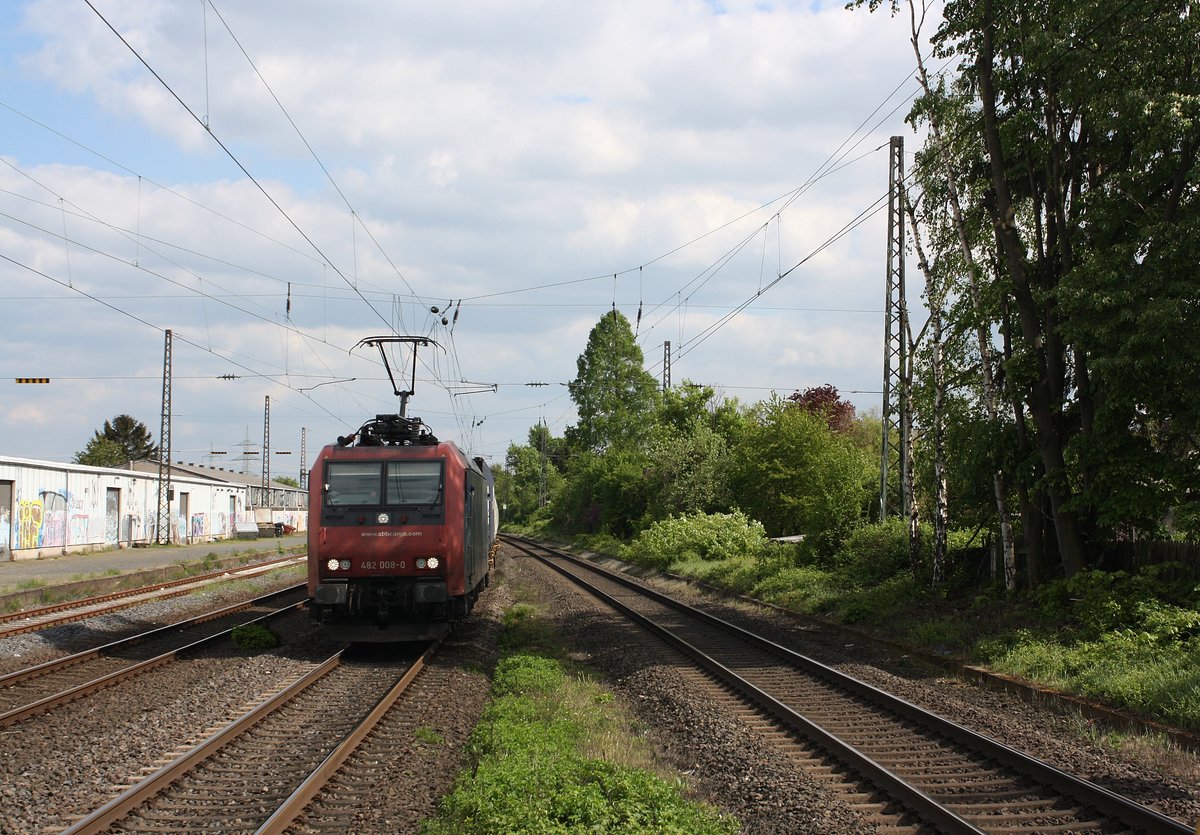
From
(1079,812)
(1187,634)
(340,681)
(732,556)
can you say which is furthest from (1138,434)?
(732,556)

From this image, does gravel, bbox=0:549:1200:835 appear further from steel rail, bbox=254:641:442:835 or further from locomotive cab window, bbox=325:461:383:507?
locomotive cab window, bbox=325:461:383:507

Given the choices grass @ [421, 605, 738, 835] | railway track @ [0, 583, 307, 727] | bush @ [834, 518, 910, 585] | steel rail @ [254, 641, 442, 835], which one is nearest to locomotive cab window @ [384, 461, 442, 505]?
steel rail @ [254, 641, 442, 835]

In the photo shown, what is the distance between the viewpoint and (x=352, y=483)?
46.3 ft

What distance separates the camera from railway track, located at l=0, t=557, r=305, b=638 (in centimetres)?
1641

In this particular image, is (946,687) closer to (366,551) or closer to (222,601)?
(366,551)

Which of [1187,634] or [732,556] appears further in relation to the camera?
[732,556]

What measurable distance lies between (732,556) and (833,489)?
17.5 feet

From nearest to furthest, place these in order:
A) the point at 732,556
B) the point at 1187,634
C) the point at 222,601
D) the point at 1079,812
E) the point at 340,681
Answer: the point at 1079,812
the point at 1187,634
the point at 340,681
the point at 222,601
the point at 732,556

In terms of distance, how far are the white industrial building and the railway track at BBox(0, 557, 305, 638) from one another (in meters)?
9.54

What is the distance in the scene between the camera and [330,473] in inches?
556

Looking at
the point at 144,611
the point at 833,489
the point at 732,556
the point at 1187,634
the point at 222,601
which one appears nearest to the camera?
the point at 1187,634

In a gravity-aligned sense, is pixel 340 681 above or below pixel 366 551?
below

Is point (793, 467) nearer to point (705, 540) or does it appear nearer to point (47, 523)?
point (705, 540)

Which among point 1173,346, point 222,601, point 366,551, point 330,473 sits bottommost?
point 222,601
